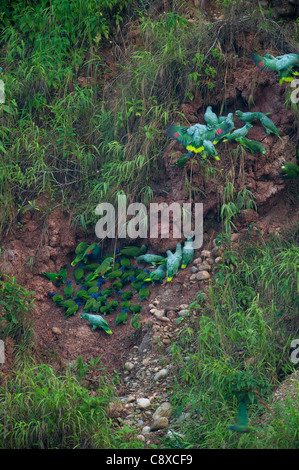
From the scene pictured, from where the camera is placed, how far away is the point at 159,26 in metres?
5.39

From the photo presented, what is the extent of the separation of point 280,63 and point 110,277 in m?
2.32

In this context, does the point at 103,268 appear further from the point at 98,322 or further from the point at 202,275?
the point at 202,275

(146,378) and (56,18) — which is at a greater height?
(56,18)

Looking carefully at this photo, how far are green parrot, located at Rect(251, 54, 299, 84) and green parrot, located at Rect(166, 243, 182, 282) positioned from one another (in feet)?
5.61

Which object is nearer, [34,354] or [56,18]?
[34,354]

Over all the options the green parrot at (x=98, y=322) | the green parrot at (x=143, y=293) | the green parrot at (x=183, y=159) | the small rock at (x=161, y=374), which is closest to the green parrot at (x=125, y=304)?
the green parrot at (x=143, y=293)

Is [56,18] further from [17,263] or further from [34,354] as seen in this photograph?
[34,354]

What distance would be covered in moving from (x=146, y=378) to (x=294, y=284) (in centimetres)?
129

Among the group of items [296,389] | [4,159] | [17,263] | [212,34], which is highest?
[212,34]

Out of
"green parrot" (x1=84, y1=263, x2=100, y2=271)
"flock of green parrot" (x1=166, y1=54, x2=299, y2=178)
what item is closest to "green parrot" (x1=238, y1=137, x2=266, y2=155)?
"flock of green parrot" (x1=166, y1=54, x2=299, y2=178)

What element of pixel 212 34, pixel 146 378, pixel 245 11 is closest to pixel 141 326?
pixel 146 378

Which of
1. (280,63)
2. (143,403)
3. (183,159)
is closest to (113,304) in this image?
(143,403)

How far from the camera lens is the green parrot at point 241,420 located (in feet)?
10.4

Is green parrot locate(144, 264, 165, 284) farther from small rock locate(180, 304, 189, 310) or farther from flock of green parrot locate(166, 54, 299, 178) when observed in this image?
flock of green parrot locate(166, 54, 299, 178)
